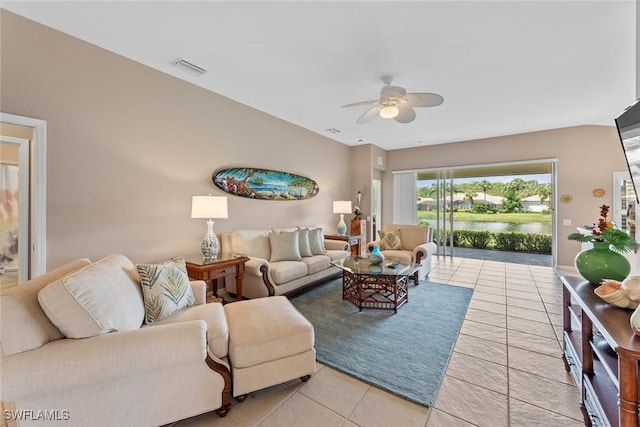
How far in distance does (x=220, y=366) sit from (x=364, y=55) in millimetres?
2881

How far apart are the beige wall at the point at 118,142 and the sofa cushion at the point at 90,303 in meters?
1.24

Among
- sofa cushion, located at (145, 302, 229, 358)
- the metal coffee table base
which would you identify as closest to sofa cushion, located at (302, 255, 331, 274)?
the metal coffee table base

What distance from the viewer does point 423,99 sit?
8.84ft

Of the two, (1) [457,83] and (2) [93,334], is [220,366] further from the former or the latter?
(1) [457,83]

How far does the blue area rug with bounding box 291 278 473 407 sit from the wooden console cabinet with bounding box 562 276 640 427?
805mm

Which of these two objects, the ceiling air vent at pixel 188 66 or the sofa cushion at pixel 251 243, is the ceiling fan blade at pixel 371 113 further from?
the sofa cushion at pixel 251 243

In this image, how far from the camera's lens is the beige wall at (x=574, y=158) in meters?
4.75

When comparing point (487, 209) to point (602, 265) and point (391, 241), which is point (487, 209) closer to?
point (391, 241)

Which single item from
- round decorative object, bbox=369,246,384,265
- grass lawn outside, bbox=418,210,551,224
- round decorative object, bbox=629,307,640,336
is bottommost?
round decorative object, bbox=369,246,384,265

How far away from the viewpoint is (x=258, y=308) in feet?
6.69

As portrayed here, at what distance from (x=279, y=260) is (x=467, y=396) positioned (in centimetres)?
256

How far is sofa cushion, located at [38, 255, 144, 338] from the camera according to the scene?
1285 mm

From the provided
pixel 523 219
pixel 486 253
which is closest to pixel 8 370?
pixel 486 253

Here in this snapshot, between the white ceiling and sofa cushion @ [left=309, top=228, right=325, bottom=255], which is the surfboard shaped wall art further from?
the white ceiling
